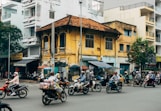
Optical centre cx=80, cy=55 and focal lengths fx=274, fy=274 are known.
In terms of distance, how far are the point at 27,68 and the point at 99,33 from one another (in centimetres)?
1139

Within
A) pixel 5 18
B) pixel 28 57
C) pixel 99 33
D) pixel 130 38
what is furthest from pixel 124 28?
pixel 5 18

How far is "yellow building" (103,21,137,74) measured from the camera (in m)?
38.3

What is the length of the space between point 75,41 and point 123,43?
896cm

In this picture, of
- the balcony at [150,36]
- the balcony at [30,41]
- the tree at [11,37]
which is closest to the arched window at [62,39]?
the balcony at [30,41]

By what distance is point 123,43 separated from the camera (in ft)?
129

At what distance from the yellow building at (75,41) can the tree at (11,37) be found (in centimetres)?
421

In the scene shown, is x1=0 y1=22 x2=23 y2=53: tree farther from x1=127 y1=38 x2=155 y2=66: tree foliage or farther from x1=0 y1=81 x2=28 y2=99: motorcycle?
x1=0 y1=81 x2=28 y2=99: motorcycle

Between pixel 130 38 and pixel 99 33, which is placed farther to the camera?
pixel 130 38

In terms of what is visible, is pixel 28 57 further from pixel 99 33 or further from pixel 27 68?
pixel 99 33

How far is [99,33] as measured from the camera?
3606 centimetres

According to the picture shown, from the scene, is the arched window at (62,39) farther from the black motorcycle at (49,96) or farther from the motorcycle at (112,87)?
the black motorcycle at (49,96)

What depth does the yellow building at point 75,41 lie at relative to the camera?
32.8 meters

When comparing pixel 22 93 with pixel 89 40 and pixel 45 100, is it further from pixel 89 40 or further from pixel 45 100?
pixel 89 40

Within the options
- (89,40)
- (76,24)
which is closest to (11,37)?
(76,24)
